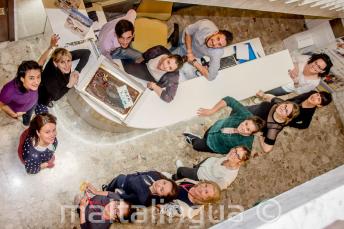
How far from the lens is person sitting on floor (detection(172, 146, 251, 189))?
4145 mm

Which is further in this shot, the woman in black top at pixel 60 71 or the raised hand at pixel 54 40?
the raised hand at pixel 54 40

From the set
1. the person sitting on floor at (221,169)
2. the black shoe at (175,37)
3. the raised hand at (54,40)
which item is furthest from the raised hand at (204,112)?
the raised hand at (54,40)

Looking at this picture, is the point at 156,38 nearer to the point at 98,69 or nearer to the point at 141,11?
the point at 141,11

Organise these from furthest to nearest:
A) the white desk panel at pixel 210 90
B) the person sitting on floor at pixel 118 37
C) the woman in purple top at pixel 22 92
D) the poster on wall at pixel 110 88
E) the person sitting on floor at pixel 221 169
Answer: the person sitting on floor at pixel 221 169 < the white desk panel at pixel 210 90 < the person sitting on floor at pixel 118 37 < the poster on wall at pixel 110 88 < the woman in purple top at pixel 22 92

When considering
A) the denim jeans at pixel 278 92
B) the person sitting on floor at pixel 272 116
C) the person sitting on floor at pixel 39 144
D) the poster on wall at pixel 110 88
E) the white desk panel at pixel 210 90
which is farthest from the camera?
the denim jeans at pixel 278 92

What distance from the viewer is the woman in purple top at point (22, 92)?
3330 mm

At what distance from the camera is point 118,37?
387 centimetres

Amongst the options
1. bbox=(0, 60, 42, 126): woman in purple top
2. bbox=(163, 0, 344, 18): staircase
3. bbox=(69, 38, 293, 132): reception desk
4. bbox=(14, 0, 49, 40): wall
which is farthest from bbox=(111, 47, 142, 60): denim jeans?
bbox=(163, 0, 344, 18): staircase

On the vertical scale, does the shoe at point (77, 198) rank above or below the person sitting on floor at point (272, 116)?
above

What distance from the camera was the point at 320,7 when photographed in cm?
418

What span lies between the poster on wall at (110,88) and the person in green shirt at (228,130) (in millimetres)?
886

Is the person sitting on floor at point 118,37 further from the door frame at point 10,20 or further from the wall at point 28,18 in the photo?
the door frame at point 10,20

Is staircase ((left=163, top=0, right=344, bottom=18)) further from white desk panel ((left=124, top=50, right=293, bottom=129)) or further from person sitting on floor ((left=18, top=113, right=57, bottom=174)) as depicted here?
person sitting on floor ((left=18, top=113, right=57, bottom=174))

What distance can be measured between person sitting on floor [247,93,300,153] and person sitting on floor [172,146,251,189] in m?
0.63
